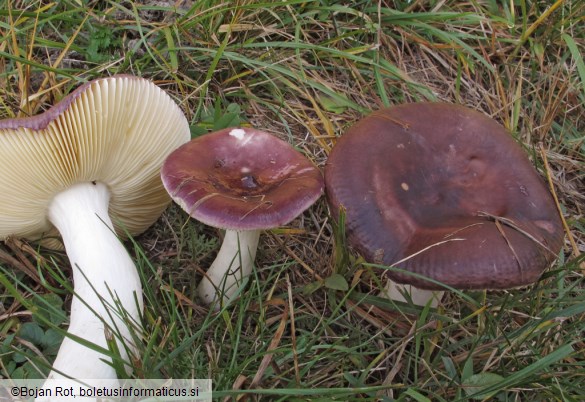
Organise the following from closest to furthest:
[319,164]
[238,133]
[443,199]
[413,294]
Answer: [443,199], [238,133], [413,294], [319,164]

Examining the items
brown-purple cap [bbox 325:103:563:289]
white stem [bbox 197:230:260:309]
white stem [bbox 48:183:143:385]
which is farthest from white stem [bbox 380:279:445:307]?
white stem [bbox 48:183:143:385]

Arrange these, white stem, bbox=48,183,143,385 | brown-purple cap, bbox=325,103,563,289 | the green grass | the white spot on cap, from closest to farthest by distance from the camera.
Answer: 1. brown-purple cap, bbox=325,103,563,289
2. white stem, bbox=48,183,143,385
3. the green grass
4. the white spot on cap

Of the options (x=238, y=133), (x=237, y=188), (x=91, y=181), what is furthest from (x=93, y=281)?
(x=238, y=133)

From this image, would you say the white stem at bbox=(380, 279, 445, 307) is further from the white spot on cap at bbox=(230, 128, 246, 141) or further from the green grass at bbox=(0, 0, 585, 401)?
the white spot on cap at bbox=(230, 128, 246, 141)

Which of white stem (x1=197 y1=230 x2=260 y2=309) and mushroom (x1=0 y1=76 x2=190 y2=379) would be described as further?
white stem (x1=197 y1=230 x2=260 y2=309)

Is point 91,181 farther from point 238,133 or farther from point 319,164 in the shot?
point 319,164

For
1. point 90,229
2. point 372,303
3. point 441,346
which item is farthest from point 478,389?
point 90,229
